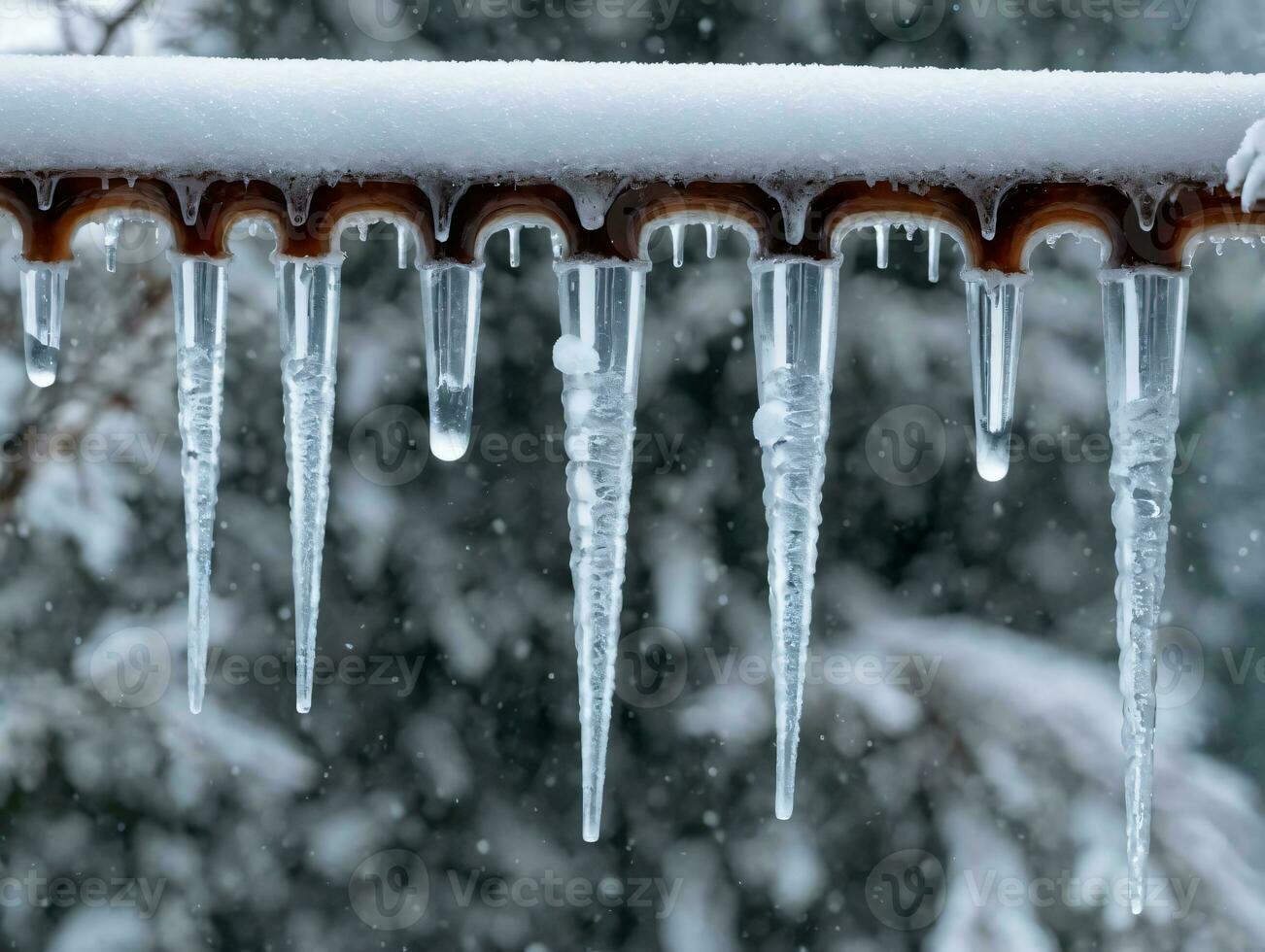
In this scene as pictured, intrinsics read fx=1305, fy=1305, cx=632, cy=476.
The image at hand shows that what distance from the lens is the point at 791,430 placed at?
Answer: 66.5 inches

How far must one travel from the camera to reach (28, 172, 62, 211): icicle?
59.5 inches

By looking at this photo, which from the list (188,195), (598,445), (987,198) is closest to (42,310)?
(188,195)

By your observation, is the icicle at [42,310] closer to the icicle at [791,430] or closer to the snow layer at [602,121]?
the snow layer at [602,121]

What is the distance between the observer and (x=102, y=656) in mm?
5332

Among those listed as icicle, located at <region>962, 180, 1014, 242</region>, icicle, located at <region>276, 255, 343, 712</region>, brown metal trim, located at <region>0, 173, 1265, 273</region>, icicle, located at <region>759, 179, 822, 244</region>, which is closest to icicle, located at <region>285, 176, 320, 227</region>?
brown metal trim, located at <region>0, 173, 1265, 273</region>

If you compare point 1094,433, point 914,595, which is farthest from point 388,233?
point 1094,433

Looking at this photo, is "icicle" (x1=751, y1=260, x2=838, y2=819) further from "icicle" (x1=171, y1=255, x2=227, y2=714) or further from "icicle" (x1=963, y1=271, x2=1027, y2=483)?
"icicle" (x1=171, y1=255, x2=227, y2=714)

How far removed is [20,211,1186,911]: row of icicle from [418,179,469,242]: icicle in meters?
0.06

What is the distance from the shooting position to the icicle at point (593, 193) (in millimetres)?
1467

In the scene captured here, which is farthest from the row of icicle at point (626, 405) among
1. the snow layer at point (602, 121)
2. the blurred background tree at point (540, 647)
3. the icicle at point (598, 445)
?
the blurred background tree at point (540, 647)

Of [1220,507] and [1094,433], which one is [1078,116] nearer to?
[1094,433]

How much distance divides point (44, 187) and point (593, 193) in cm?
64

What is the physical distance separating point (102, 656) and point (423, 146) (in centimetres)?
448

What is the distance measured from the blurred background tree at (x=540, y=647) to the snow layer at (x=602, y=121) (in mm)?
3804
